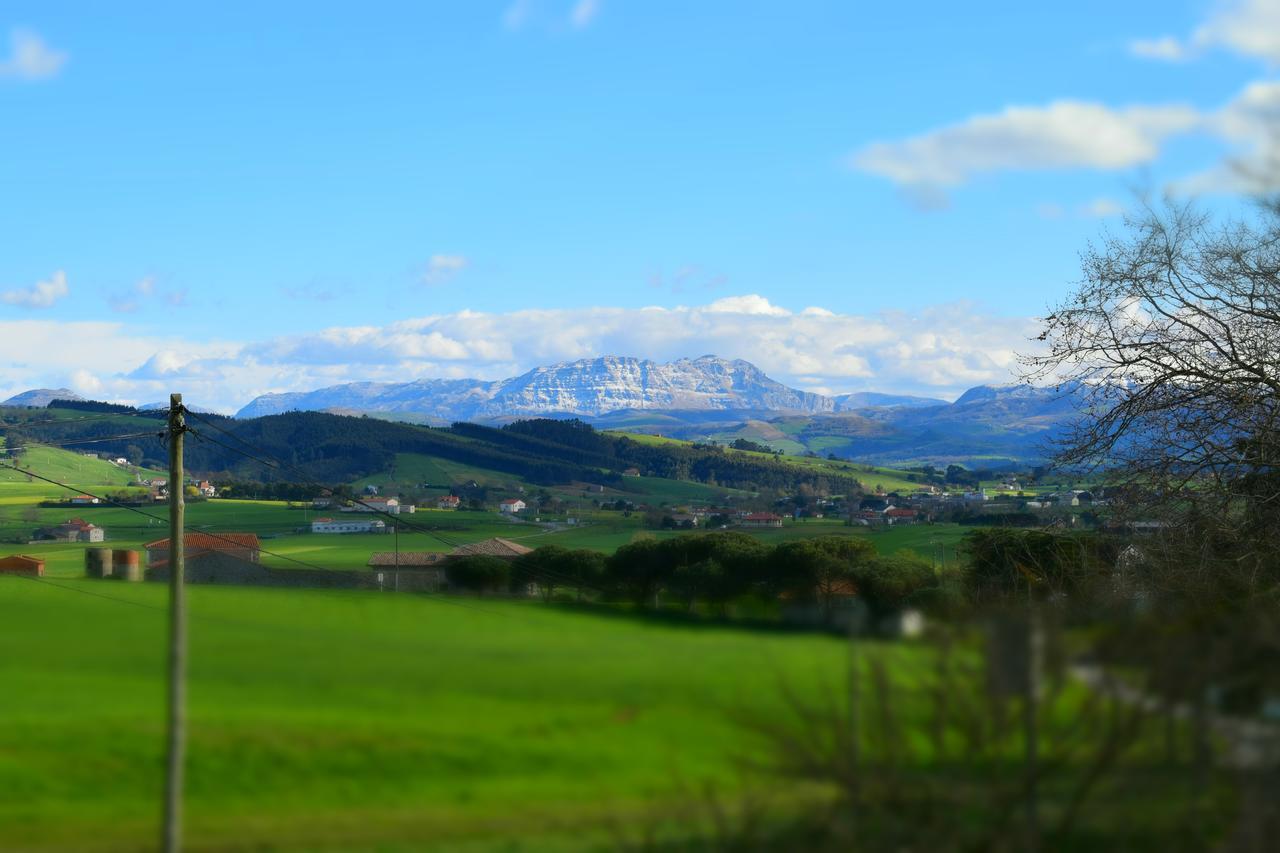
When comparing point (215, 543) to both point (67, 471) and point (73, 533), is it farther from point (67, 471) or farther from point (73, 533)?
point (67, 471)

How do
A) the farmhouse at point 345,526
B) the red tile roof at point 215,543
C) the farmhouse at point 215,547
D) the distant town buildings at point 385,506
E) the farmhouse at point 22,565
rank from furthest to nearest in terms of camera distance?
the distant town buildings at point 385,506 < the farmhouse at point 345,526 < the red tile roof at point 215,543 < the farmhouse at point 215,547 < the farmhouse at point 22,565

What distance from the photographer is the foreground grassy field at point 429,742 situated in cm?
838

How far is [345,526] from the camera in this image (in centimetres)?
11031

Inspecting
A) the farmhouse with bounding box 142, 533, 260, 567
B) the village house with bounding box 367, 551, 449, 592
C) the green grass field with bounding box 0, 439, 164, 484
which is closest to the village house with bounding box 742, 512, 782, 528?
the village house with bounding box 367, 551, 449, 592

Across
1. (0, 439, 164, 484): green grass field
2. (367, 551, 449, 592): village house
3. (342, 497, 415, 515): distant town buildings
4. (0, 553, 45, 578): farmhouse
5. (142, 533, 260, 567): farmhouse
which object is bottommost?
(367, 551, 449, 592): village house

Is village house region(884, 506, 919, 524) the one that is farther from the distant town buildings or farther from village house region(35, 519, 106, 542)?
village house region(35, 519, 106, 542)

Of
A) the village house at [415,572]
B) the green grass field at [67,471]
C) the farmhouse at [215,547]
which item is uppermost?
the green grass field at [67,471]

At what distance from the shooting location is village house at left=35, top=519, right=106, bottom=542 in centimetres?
9619

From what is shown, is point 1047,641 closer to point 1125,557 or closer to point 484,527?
point 1125,557

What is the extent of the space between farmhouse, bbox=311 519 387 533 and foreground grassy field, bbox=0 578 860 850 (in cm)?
9949

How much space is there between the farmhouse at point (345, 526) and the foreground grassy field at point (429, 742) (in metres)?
99.5

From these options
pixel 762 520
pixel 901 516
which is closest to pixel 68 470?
pixel 762 520

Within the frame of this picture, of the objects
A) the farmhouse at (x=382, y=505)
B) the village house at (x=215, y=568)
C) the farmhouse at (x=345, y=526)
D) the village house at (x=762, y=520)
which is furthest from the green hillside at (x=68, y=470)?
the village house at (x=215, y=568)

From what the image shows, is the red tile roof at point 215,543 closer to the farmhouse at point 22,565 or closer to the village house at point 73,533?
the farmhouse at point 22,565
